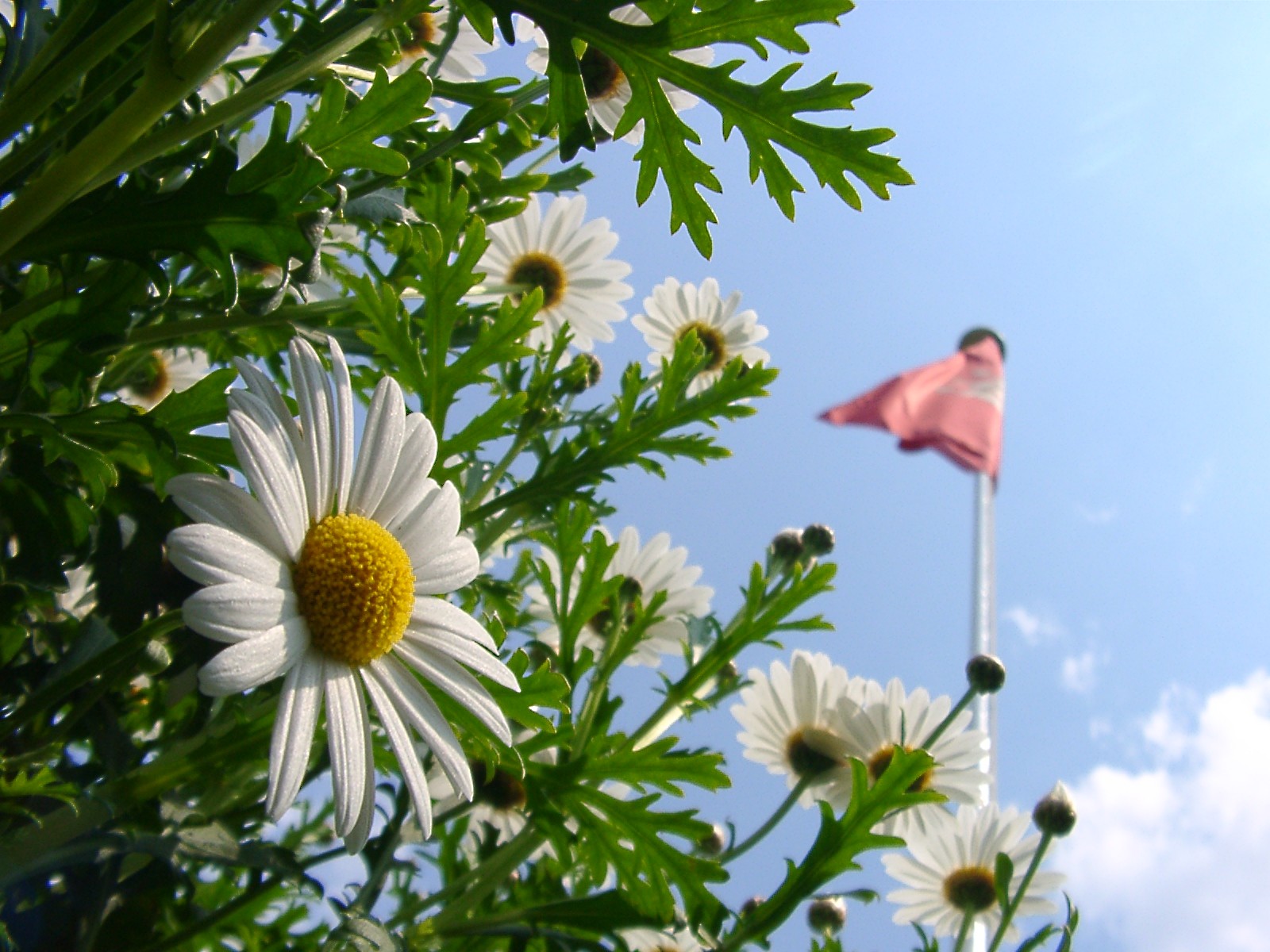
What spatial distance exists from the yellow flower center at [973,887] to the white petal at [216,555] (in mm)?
1610

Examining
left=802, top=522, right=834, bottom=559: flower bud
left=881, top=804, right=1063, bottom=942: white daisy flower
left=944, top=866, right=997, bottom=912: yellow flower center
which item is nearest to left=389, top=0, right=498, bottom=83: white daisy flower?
left=802, top=522, right=834, bottom=559: flower bud

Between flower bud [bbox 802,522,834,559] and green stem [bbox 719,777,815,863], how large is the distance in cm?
39

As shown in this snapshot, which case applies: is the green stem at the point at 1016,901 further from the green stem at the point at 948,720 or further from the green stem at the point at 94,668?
the green stem at the point at 94,668

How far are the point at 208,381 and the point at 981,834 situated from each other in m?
1.51

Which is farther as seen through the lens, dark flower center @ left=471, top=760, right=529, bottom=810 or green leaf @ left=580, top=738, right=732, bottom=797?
dark flower center @ left=471, top=760, right=529, bottom=810

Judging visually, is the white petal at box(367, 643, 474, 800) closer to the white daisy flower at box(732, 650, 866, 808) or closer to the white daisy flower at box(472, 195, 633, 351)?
the white daisy flower at box(732, 650, 866, 808)

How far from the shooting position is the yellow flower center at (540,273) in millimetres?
2143

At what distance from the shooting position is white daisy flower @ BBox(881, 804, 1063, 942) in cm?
191

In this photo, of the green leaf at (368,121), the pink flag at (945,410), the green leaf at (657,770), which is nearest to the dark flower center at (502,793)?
the green leaf at (657,770)

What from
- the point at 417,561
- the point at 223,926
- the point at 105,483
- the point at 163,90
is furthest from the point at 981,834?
the point at 163,90

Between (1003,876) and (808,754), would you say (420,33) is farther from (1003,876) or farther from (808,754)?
(1003,876)

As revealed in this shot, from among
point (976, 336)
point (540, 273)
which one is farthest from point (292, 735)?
point (976, 336)

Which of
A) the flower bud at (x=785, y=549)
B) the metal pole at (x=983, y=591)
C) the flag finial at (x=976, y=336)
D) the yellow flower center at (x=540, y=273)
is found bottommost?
the flower bud at (x=785, y=549)

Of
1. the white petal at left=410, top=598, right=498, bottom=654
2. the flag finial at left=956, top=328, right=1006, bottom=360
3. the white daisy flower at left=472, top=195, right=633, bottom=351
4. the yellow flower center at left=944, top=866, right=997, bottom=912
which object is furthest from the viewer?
the flag finial at left=956, top=328, right=1006, bottom=360
